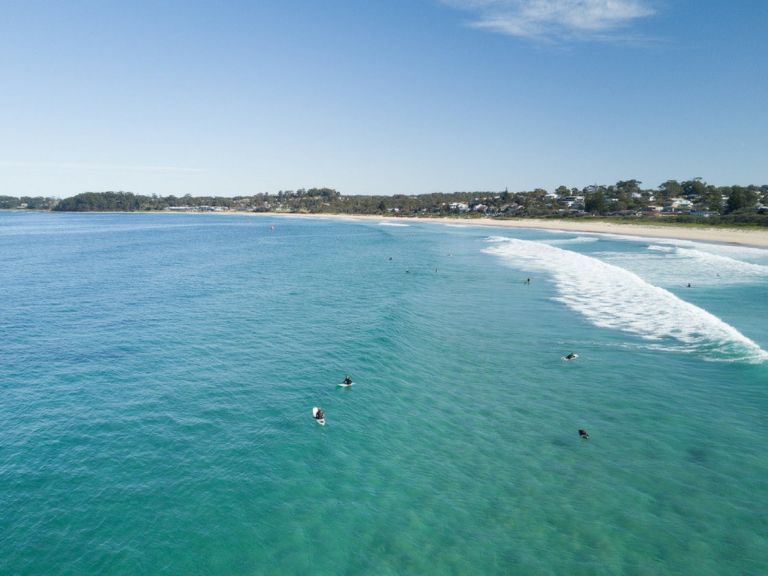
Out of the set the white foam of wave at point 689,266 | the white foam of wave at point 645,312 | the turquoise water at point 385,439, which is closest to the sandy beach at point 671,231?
the white foam of wave at point 689,266

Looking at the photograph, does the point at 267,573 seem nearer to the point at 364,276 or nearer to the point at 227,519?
the point at 227,519

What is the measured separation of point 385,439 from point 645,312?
1125 inches

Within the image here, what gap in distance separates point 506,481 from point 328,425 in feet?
23.8

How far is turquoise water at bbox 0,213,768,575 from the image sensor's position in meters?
12.2

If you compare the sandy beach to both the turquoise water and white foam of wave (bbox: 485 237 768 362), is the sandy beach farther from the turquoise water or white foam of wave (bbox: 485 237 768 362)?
the turquoise water

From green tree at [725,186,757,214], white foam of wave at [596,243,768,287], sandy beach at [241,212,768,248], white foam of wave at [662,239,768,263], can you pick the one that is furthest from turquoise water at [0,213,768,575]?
green tree at [725,186,757,214]

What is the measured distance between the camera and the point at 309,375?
23641mm

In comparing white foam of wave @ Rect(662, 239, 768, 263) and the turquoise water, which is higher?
white foam of wave @ Rect(662, 239, 768, 263)

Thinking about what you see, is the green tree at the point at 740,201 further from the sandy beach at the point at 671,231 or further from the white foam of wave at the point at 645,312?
the white foam of wave at the point at 645,312

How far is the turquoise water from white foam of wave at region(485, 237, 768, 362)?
0.29 meters

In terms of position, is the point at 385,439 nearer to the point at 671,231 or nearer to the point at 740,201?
the point at 671,231

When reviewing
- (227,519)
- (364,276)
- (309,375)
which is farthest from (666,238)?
(227,519)

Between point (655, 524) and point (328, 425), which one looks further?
point (328, 425)

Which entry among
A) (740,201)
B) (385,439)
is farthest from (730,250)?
(385,439)
